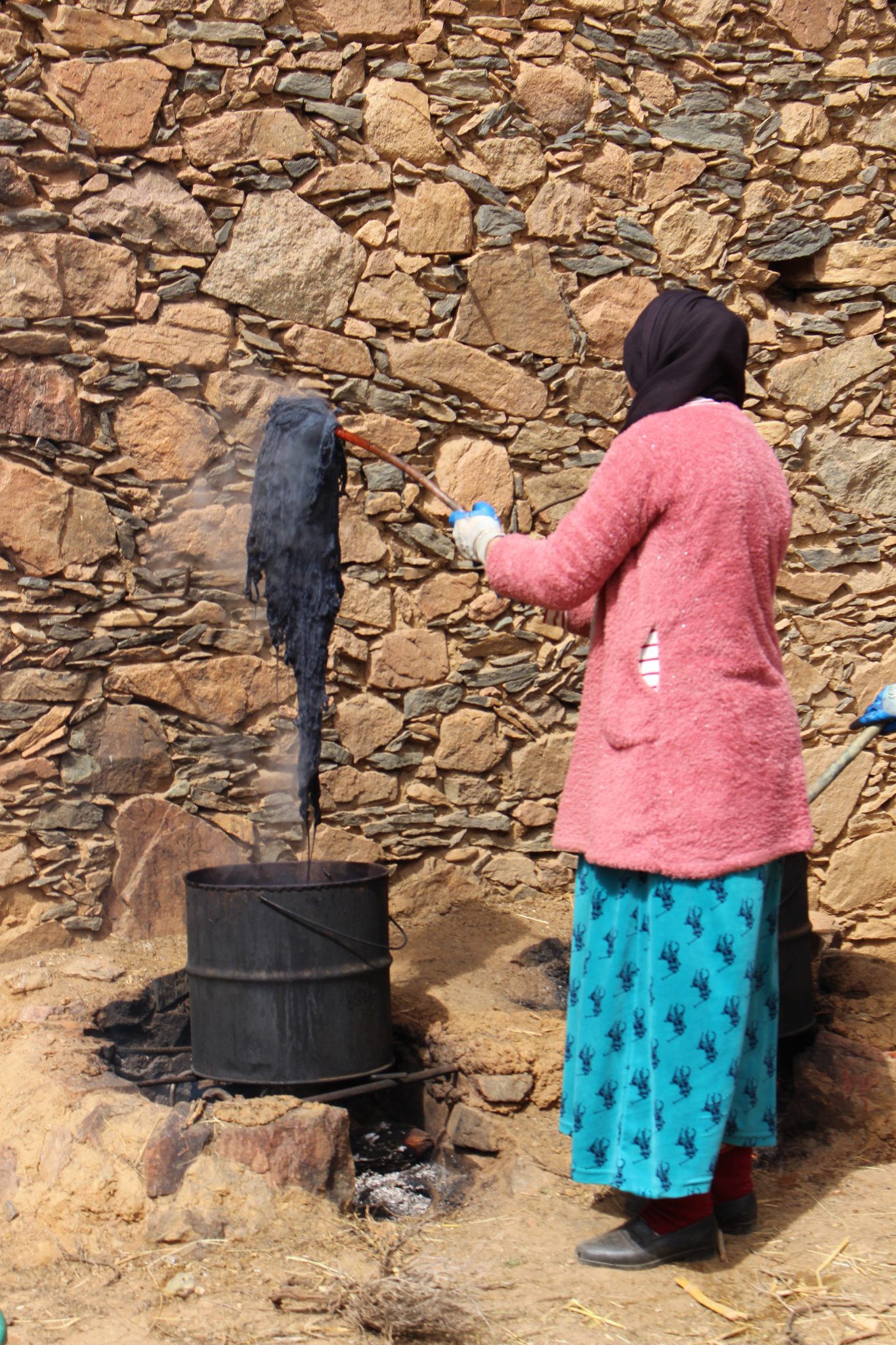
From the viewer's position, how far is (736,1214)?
2.59 metres

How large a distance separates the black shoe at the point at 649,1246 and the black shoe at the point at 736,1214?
97 millimetres

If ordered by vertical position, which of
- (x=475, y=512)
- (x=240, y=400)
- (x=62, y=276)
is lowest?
(x=475, y=512)

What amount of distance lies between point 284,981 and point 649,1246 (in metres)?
1.13

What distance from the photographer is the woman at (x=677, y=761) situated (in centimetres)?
231

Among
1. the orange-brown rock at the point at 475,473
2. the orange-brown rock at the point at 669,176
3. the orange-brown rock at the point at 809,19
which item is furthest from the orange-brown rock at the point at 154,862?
the orange-brown rock at the point at 809,19

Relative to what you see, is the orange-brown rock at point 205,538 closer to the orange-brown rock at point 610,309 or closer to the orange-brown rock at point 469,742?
the orange-brown rock at point 469,742

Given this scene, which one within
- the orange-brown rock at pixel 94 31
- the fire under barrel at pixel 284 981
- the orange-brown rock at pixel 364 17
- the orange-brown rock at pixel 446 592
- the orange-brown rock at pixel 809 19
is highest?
the orange-brown rock at pixel 809 19

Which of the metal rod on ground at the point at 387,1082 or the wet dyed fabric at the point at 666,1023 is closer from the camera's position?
the wet dyed fabric at the point at 666,1023

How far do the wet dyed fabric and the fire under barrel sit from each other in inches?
34.2

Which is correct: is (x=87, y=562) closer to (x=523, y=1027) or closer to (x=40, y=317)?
(x=40, y=317)

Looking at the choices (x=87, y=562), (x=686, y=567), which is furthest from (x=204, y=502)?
(x=686, y=567)

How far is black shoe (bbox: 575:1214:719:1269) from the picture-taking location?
8.04 ft

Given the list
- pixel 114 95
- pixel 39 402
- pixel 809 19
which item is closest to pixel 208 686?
pixel 39 402

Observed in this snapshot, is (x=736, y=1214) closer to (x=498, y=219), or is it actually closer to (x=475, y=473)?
(x=475, y=473)
